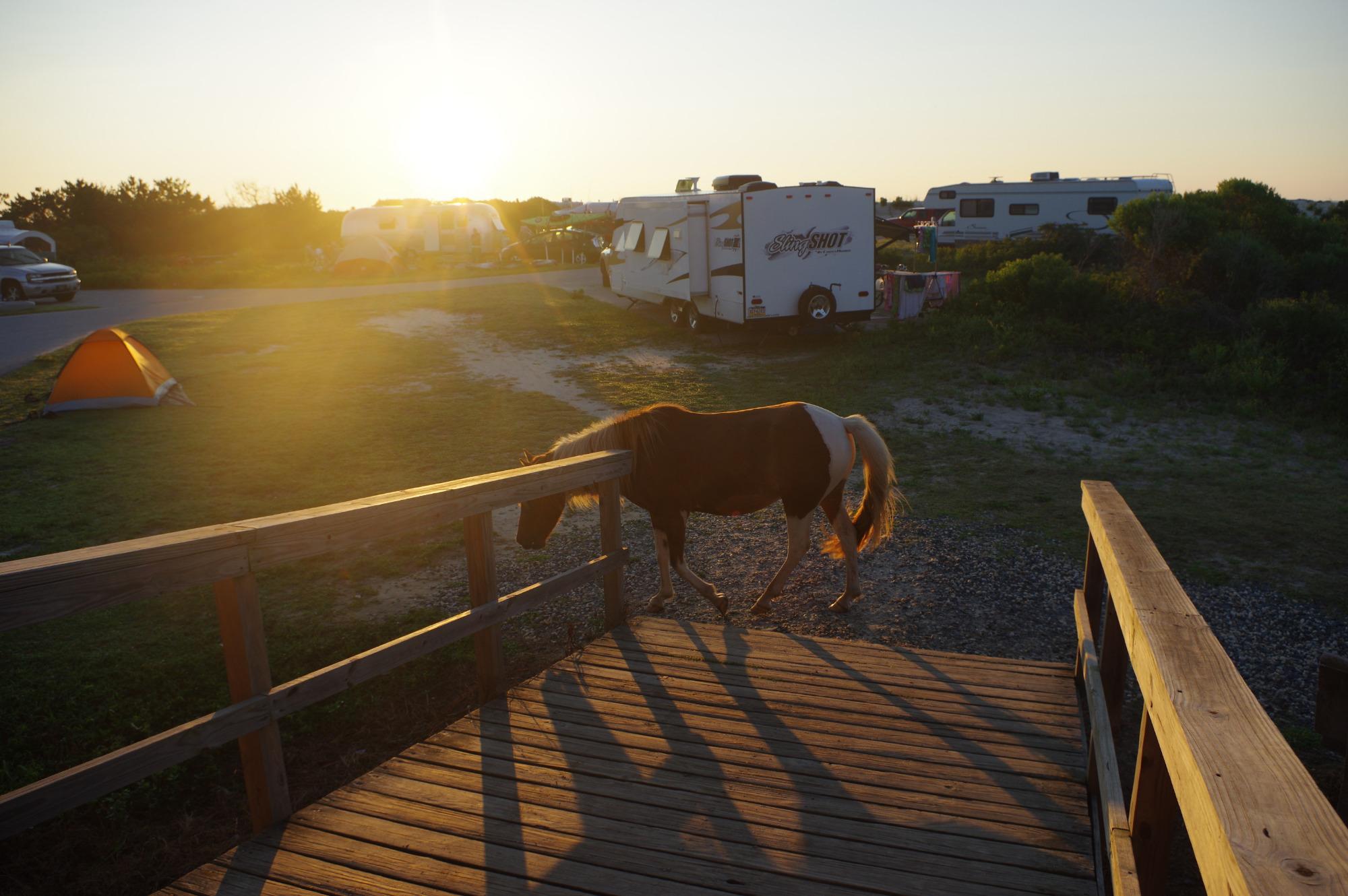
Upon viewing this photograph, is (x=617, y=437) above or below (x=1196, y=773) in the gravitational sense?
below

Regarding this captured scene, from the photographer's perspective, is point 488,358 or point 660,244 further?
point 660,244

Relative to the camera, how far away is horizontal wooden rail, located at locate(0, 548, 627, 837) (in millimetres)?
2141

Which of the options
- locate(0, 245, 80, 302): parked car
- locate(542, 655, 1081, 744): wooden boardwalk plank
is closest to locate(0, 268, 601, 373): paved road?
locate(0, 245, 80, 302): parked car

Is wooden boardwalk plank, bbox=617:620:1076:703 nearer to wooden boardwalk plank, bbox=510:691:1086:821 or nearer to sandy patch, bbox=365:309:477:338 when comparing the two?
wooden boardwalk plank, bbox=510:691:1086:821

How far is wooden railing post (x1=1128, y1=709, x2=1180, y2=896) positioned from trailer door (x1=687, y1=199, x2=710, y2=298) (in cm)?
1635

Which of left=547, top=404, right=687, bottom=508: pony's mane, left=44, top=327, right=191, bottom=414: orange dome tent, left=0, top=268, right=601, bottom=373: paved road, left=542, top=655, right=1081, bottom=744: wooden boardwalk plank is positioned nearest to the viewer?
left=542, top=655, right=1081, bottom=744: wooden boardwalk plank

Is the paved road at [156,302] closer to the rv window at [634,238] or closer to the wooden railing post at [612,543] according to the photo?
the rv window at [634,238]

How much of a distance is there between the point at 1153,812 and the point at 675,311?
1841 centimetres

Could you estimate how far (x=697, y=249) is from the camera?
17.9m

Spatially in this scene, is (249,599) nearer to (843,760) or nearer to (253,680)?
(253,680)

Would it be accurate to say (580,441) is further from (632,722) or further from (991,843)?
(991,843)

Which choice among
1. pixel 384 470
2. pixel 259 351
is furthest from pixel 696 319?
pixel 384 470

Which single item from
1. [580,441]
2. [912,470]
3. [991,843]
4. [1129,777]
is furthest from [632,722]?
[912,470]

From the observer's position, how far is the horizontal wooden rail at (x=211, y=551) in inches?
82.8
